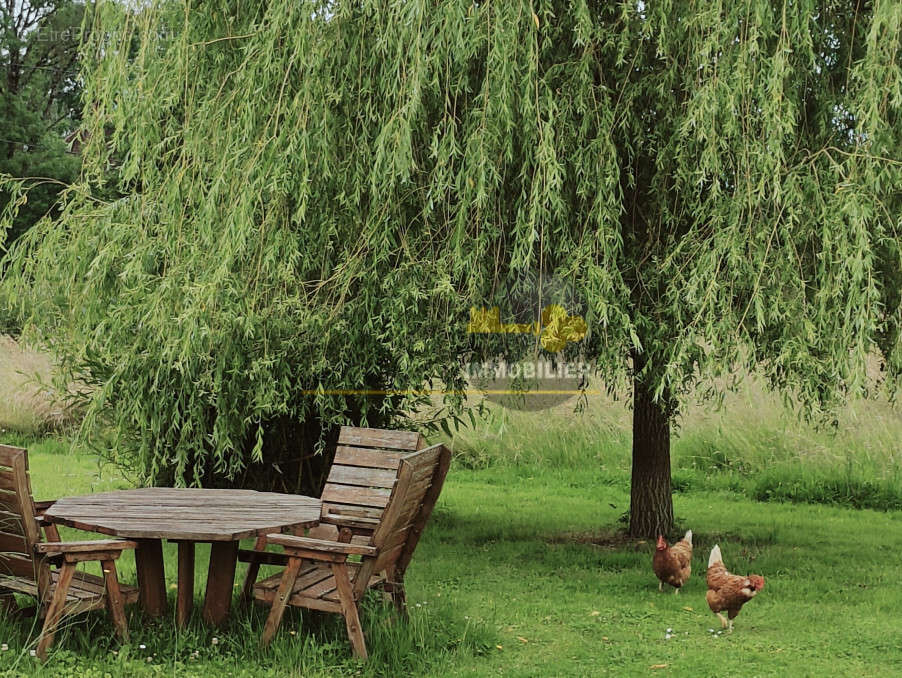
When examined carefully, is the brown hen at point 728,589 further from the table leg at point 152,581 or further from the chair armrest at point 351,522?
the table leg at point 152,581

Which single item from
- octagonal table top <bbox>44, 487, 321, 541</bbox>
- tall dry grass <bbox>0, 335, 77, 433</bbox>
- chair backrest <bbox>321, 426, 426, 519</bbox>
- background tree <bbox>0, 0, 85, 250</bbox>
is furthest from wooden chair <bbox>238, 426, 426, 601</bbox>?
background tree <bbox>0, 0, 85, 250</bbox>

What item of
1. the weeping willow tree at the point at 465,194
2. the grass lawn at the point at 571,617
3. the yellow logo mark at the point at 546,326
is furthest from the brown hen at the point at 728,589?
the yellow logo mark at the point at 546,326

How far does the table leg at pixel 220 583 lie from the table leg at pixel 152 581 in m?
0.27

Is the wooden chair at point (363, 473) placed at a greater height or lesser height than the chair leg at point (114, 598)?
greater

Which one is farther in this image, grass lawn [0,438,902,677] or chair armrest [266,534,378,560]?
grass lawn [0,438,902,677]

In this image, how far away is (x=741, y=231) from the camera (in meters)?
6.48

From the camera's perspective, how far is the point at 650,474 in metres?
9.12

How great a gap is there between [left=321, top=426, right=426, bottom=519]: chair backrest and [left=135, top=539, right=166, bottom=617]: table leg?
1082 mm

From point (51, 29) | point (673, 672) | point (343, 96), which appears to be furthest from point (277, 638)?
point (51, 29)

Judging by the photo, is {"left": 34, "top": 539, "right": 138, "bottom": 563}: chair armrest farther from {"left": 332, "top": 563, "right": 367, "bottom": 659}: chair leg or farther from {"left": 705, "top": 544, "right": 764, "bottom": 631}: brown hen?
{"left": 705, "top": 544, "right": 764, "bottom": 631}: brown hen

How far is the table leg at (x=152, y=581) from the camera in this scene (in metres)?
5.55

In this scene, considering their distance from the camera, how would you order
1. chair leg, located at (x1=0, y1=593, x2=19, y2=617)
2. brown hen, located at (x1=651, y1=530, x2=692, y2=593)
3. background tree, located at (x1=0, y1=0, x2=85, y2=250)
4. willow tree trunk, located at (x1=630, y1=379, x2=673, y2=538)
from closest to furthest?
chair leg, located at (x1=0, y1=593, x2=19, y2=617), brown hen, located at (x1=651, y1=530, x2=692, y2=593), willow tree trunk, located at (x1=630, y1=379, x2=673, y2=538), background tree, located at (x1=0, y1=0, x2=85, y2=250)

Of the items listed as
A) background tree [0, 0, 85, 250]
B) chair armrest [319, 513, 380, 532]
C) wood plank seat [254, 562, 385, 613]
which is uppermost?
background tree [0, 0, 85, 250]

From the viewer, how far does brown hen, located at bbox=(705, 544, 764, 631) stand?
608cm
